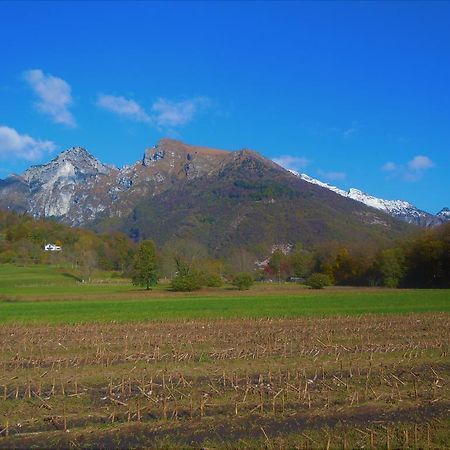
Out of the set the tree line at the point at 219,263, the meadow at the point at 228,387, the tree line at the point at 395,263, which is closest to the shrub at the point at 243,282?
the tree line at the point at 219,263

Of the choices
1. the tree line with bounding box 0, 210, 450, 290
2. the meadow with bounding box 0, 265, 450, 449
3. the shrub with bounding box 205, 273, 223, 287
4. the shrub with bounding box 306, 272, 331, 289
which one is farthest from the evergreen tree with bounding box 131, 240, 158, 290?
the meadow with bounding box 0, 265, 450, 449

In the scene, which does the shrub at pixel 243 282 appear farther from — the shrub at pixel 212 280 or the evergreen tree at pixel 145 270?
the evergreen tree at pixel 145 270

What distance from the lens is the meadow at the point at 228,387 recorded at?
1170 cm

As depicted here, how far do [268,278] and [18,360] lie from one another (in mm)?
134262

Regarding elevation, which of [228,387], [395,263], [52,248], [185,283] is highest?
[52,248]

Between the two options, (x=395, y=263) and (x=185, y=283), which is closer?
(x=185, y=283)

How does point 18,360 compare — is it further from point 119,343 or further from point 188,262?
point 188,262

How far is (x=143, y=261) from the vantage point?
305 feet

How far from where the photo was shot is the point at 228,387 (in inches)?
639

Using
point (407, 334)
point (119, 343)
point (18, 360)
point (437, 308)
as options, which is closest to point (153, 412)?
point (18, 360)

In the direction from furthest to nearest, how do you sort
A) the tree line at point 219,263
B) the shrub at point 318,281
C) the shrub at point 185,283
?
the tree line at point 219,263
the shrub at point 318,281
the shrub at point 185,283

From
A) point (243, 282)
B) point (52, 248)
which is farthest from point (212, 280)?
point (52, 248)

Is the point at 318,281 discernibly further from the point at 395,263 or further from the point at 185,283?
the point at 185,283

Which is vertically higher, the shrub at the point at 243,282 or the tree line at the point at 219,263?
the tree line at the point at 219,263
